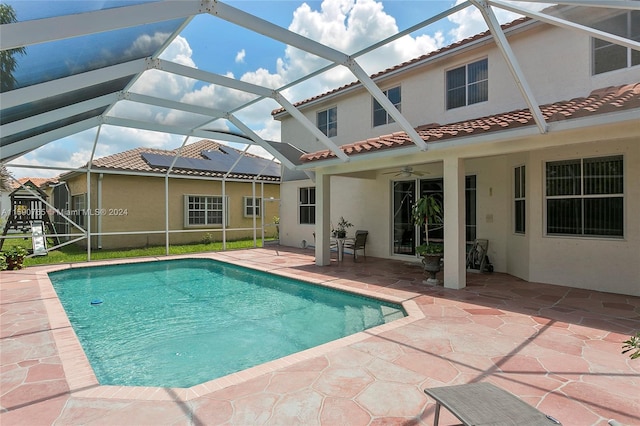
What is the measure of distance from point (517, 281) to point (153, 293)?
1012 cm

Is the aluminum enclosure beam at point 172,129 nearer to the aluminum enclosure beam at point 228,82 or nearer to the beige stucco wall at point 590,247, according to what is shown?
the aluminum enclosure beam at point 228,82

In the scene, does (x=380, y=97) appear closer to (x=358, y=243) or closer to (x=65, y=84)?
(x=65, y=84)

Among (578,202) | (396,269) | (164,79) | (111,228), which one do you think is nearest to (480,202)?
(578,202)

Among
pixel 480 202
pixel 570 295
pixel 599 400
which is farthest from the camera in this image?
pixel 480 202

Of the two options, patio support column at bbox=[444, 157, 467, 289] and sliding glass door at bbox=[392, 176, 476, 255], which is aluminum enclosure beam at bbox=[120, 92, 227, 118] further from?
sliding glass door at bbox=[392, 176, 476, 255]

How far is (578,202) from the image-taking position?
843 centimetres

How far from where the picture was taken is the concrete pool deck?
330 cm

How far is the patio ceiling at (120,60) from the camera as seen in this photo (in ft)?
12.3

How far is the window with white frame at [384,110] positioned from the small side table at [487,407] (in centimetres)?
1142

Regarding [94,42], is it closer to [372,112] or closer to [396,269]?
[396,269]

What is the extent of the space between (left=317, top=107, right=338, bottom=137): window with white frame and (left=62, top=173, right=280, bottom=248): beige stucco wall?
4291mm

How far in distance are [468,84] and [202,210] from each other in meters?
15.3

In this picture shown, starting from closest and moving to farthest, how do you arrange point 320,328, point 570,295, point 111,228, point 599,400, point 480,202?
point 599,400
point 320,328
point 570,295
point 480,202
point 111,228

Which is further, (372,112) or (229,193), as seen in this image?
(229,193)
